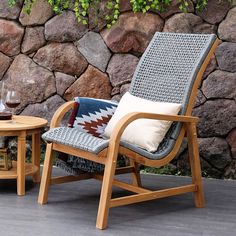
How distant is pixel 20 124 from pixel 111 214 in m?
0.87

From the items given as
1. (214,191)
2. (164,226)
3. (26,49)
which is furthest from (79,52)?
(164,226)

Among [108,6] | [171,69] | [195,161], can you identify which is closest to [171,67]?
[171,69]

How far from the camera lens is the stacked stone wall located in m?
4.21

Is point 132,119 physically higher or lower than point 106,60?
higher

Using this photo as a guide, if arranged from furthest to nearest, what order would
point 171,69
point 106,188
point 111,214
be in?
point 171,69 → point 111,214 → point 106,188

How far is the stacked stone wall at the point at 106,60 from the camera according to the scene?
13.8 ft

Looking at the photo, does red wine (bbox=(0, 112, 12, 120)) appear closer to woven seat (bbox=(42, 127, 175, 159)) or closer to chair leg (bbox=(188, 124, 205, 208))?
woven seat (bbox=(42, 127, 175, 159))

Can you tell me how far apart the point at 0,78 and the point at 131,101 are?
1.58 meters

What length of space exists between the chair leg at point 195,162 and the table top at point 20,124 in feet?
3.20

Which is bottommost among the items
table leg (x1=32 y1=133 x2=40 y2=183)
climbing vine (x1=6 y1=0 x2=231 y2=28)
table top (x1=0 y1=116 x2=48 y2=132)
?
table leg (x1=32 y1=133 x2=40 y2=183)

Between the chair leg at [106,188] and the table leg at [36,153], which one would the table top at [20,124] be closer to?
the table leg at [36,153]

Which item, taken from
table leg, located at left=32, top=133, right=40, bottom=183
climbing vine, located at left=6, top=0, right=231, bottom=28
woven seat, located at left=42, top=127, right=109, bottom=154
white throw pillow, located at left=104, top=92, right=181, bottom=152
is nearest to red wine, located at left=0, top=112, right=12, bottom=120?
table leg, located at left=32, top=133, right=40, bottom=183

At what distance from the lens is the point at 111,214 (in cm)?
329

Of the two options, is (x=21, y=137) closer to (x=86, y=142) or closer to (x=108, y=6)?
(x=86, y=142)
